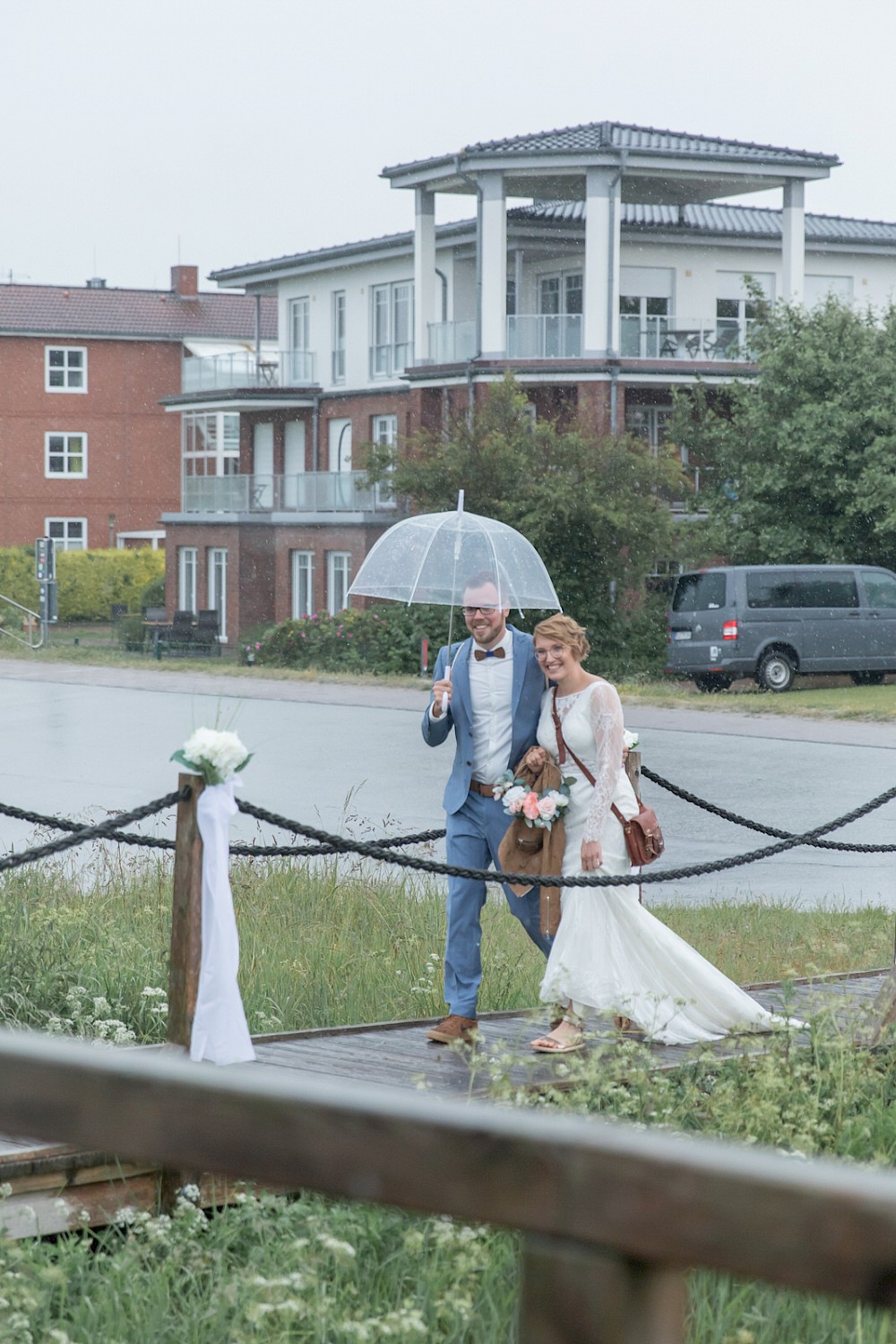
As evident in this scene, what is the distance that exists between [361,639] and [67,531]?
2855cm

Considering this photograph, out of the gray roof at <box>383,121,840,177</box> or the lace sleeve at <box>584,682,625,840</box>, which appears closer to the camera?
the lace sleeve at <box>584,682,625,840</box>

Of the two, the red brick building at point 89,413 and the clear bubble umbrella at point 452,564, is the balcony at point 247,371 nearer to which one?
the red brick building at point 89,413

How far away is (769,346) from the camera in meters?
33.4

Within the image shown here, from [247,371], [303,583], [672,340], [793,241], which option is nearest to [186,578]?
[303,583]

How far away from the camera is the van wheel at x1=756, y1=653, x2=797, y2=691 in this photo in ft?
90.8

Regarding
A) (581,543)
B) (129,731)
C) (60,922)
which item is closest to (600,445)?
(581,543)

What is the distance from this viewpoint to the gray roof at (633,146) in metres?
36.5

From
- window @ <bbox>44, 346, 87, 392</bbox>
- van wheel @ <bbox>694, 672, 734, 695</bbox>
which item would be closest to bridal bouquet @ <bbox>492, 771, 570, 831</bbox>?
van wheel @ <bbox>694, 672, 734, 695</bbox>

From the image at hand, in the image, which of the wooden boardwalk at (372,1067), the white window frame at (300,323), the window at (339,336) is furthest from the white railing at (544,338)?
the wooden boardwalk at (372,1067)

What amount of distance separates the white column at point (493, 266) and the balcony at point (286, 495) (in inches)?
154

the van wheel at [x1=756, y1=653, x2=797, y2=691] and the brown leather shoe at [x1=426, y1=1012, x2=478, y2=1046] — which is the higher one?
the brown leather shoe at [x1=426, y1=1012, x2=478, y2=1046]

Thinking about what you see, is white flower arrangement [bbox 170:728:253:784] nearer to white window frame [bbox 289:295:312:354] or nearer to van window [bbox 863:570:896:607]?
van window [bbox 863:570:896:607]

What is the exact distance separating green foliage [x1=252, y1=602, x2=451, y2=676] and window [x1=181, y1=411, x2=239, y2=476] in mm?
17809

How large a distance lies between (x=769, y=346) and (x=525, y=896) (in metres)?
28.1
